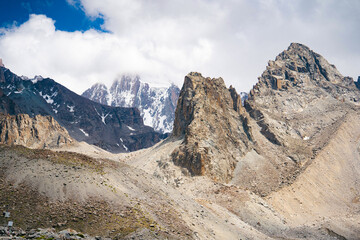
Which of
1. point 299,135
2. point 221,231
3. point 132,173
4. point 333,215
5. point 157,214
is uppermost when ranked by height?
point 299,135

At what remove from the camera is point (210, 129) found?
2889 inches

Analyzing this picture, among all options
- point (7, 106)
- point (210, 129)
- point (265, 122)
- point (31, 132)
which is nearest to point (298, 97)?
point (265, 122)

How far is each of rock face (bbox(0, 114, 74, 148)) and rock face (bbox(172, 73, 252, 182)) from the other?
74942mm

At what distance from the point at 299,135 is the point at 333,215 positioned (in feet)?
129

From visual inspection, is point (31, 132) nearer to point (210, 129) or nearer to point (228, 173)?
point (210, 129)

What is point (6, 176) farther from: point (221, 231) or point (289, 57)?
point (289, 57)

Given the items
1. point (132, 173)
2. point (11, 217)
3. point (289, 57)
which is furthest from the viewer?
point (289, 57)

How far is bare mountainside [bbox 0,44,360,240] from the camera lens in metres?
23.5

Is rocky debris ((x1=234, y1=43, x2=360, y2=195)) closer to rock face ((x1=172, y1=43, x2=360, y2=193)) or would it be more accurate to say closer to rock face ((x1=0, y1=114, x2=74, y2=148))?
rock face ((x1=172, y1=43, x2=360, y2=193))

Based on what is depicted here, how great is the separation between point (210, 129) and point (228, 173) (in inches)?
486

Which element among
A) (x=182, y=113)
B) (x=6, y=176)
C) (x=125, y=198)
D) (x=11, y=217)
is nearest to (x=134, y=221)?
(x=125, y=198)

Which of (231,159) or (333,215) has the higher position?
(231,159)

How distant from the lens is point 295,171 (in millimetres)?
A: 73438

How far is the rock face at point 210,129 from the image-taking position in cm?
6359
